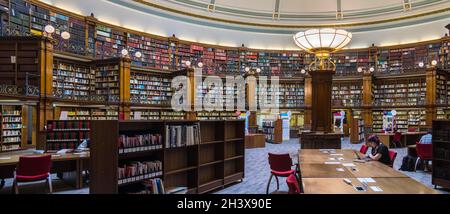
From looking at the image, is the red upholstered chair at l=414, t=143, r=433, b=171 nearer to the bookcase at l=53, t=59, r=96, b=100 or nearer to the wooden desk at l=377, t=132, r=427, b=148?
the wooden desk at l=377, t=132, r=427, b=148

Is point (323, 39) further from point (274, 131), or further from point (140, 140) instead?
point (274, 131)

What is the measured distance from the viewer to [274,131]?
564 inches

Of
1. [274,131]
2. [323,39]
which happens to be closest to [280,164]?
[323,39]

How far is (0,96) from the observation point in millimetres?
8742

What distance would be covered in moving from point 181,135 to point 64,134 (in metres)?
4.96

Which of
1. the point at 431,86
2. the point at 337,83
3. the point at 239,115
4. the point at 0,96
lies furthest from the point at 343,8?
the point at 0,96

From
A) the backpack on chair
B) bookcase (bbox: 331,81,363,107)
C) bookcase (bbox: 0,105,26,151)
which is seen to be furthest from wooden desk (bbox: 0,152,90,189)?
bookcase (bbox: 331,81,363,107)

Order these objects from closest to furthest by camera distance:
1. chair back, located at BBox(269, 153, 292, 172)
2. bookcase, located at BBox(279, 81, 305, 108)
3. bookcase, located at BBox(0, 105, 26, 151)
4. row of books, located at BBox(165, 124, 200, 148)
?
row of books, located at BBox(165, 124, 200, 148)
chair back, located at BBox(269, 153, 292, 172)
bookcase, located at BBox(0, 105, 26, 151)
bookcase, located at BBox(279, 81, 305, 108)

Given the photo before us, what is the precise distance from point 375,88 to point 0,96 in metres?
17.7

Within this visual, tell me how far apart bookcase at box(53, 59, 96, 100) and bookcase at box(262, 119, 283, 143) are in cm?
829

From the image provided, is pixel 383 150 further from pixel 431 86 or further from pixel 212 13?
pixel 212 13

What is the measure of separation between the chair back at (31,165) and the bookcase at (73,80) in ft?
23.3

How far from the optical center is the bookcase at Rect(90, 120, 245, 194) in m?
3.62

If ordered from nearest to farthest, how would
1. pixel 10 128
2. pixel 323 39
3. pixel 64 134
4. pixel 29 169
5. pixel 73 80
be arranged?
pixel 29 169 → pixel 323 39 → pixel 64 134 → pixel 10 128 → pixel 73 80
